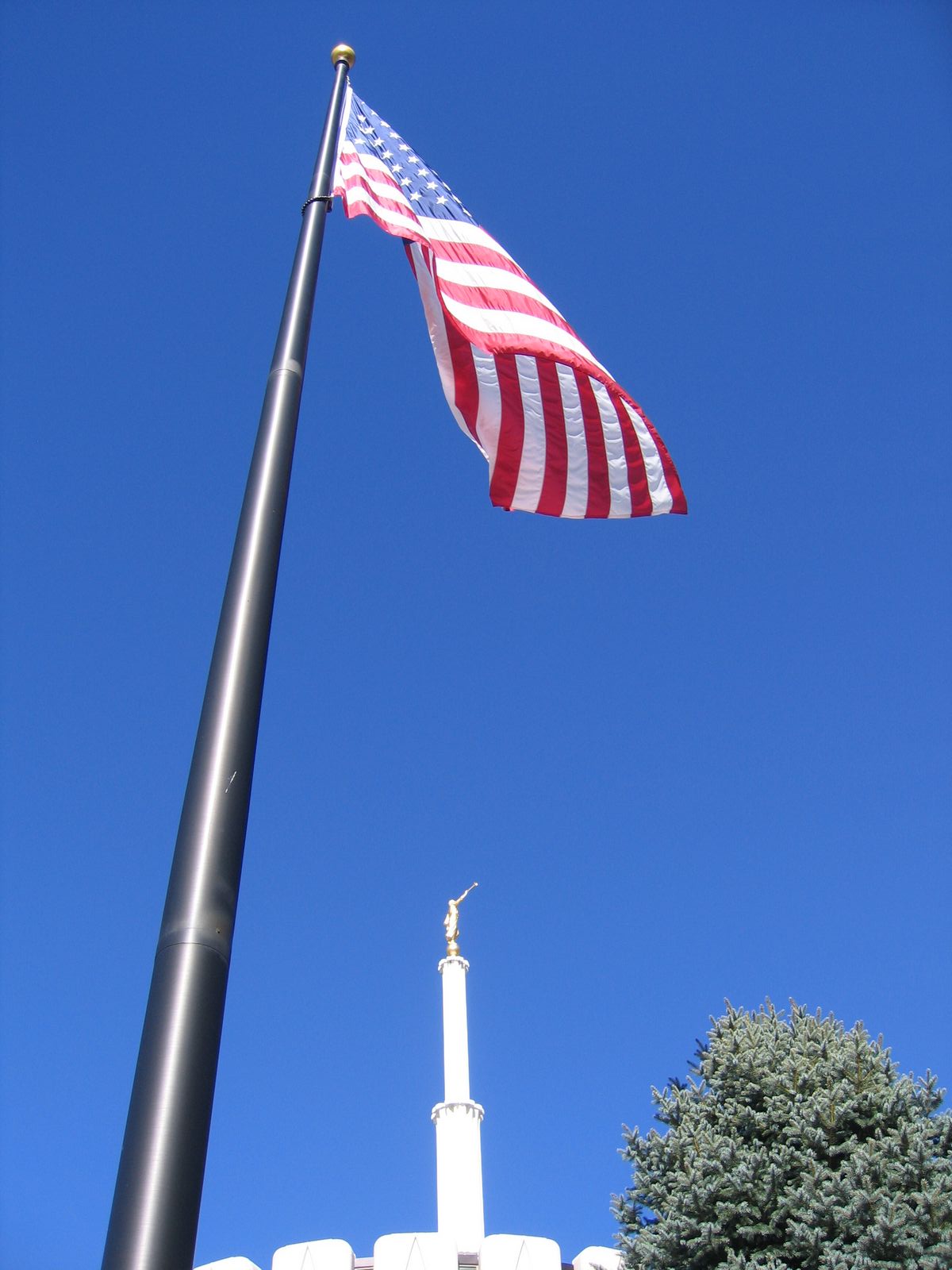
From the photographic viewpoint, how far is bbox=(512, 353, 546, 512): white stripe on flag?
9805 mm

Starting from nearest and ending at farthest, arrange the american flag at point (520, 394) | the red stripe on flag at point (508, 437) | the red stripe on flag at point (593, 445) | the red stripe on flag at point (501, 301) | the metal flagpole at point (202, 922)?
the metal flagpole at point (202, 922) → the red stripe on flag at point (501, 301) → the american flag at point (520, 394) → the red stripe on flag at point (508, 437) → the red stripe on flag at point (593, 445)

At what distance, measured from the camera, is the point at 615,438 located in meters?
10.1

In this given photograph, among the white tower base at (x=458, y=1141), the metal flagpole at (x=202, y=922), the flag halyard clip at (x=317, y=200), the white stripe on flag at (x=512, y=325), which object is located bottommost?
the metal flagpole at (x=202, y=922)

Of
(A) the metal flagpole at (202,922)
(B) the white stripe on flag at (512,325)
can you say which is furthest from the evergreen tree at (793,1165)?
(A) the metal flagpole at (202,922)

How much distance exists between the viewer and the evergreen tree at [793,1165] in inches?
489

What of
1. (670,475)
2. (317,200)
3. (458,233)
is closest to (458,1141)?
(670,475)

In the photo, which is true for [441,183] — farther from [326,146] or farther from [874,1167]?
[874,1167]

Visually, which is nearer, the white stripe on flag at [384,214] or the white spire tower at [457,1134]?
the white stripe on flag at [384,214]

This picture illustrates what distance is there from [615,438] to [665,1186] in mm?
9106

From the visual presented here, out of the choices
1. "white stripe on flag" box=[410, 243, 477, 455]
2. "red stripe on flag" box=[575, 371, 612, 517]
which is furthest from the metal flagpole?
"red stripe on flag" box=[575, 371, 612, 517]

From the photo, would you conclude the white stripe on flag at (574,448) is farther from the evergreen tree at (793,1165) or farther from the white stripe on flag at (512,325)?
the evergreen tree at (793,1165)

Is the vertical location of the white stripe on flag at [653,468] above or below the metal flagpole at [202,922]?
above

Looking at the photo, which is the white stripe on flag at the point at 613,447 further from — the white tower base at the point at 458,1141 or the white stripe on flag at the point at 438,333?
the white tower base at the point at 458,1141

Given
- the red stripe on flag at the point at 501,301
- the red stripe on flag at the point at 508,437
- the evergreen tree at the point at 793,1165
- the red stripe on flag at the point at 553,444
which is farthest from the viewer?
the evergreen tree at the point at 793,1165
